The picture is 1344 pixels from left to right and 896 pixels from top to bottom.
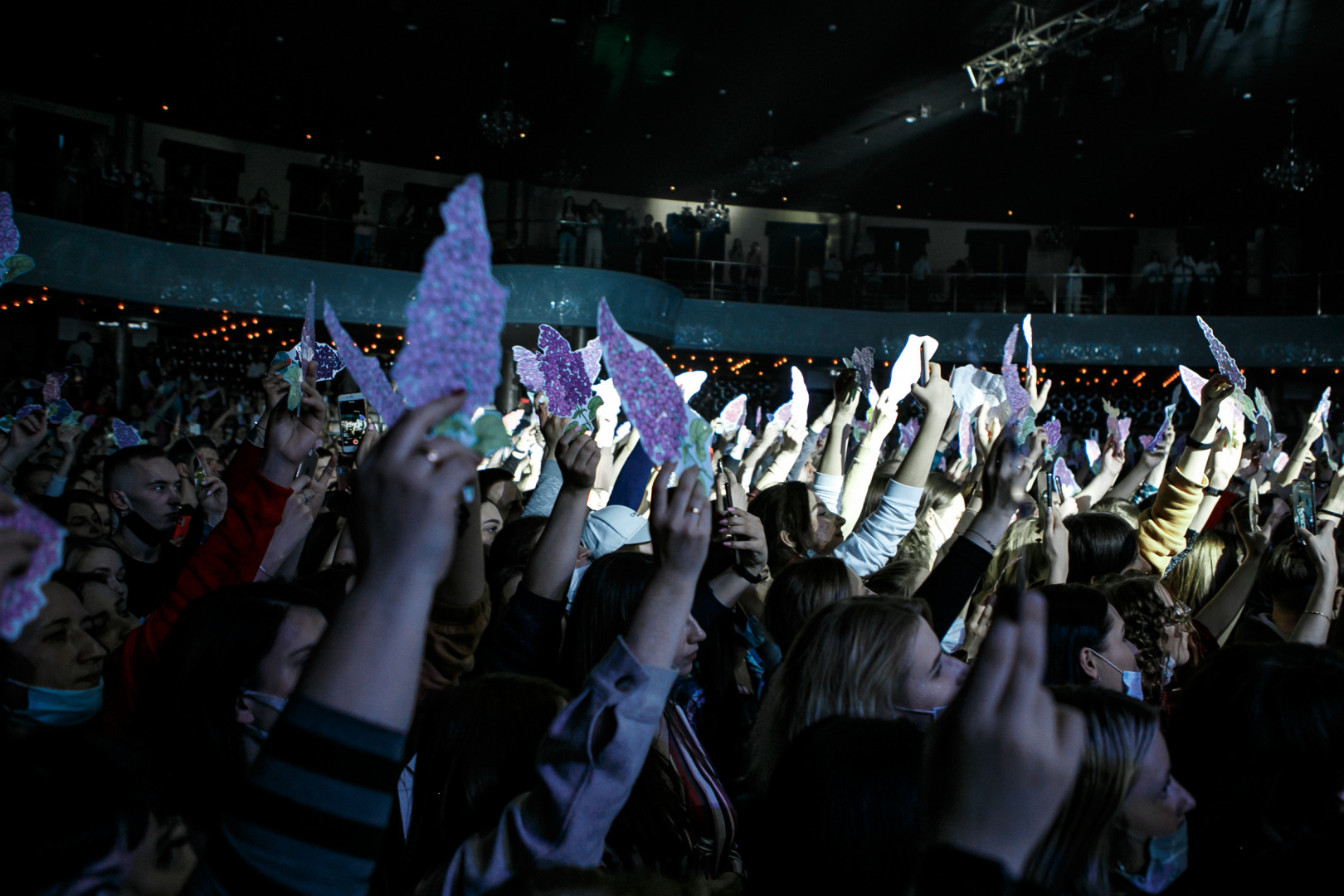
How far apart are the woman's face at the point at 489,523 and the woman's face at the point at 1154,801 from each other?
2.14 m

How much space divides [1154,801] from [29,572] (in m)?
1.28

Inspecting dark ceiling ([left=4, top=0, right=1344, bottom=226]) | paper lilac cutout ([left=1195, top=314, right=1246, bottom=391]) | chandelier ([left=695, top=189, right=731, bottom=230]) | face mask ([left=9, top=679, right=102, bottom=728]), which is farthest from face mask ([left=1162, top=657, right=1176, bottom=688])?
chandelier ([left=695, top=189, right=731, bottom=230])

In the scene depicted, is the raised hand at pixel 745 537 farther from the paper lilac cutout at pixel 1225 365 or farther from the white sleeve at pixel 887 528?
the paper lilac cutout at pixel 1225 365

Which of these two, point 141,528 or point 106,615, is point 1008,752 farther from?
point 141,528

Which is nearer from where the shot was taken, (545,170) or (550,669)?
(550,669)

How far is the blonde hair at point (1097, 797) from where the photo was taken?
109 centimetres

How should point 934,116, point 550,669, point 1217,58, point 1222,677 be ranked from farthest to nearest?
point 934,116 < point 1217,58 < point 550,669 < point 1222,677

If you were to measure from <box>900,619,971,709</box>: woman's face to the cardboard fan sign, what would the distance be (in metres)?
0.94

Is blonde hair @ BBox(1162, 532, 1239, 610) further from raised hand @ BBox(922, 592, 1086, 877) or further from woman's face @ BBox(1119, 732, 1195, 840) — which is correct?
raised hand @ BBox(922, 592, 1086, 877)

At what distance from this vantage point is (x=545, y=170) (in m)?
14.7

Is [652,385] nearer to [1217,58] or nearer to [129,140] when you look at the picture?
[1217,58]

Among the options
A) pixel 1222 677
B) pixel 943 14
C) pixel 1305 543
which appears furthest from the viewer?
pixel 943 14

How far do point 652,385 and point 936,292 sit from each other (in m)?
14.0

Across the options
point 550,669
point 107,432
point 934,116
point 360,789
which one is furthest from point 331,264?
point 360,789
